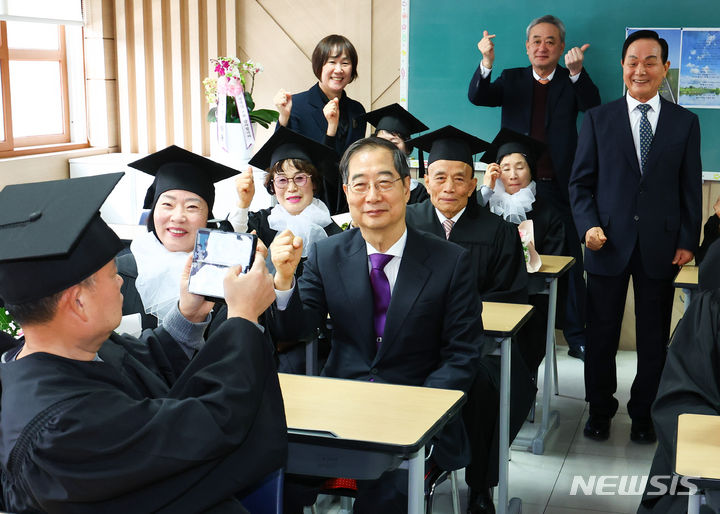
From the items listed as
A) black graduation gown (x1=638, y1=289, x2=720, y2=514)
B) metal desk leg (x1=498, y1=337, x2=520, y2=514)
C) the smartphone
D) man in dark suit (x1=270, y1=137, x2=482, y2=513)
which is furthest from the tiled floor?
the smartphone

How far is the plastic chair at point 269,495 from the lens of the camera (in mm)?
2113

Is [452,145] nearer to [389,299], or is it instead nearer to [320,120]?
[389,299]

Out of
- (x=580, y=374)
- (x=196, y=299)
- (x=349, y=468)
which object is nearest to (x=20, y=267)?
(x=196, y=299)

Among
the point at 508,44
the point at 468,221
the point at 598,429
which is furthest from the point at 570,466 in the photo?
the point at 508,44

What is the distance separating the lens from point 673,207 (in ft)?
15.2

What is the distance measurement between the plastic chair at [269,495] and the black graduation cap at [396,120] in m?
3.55

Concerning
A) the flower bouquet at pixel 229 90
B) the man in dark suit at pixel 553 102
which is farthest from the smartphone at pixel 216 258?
the man in dark suit at pixel 553 102

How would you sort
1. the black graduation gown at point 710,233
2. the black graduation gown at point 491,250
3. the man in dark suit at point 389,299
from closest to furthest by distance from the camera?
the man in dark suit at point 389,299 < the black graduation gown at point 491,250 < the black graduation gown at point 710,233

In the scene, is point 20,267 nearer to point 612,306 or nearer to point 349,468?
point 349,468

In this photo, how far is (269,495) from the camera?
6.96ft

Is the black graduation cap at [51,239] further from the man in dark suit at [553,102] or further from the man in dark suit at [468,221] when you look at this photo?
the man in dark suit at [553,102]

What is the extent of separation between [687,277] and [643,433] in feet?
2.86

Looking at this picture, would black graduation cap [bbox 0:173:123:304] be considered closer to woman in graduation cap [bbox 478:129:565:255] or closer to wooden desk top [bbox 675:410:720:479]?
wooden desk top [bbox 675:410:720:479]

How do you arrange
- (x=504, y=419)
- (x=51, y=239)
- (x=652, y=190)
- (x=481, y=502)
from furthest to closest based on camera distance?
(x=652, y=190) → (x=481, y=502) → (x=504, y=419) → (x=51, y=239)
